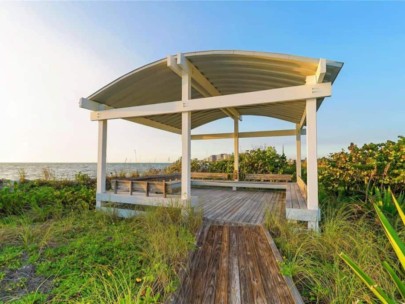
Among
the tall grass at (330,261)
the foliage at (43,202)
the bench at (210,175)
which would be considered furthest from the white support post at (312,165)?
the bench at (210,175)

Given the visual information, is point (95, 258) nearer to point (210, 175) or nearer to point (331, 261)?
point (331, 261)

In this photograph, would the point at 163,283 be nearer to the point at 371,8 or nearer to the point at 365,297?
the point at 365,297

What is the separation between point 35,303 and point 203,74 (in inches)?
190

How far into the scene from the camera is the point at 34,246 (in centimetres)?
315

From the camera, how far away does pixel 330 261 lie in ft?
8.51

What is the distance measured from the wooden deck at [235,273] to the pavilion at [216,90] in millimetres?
1015

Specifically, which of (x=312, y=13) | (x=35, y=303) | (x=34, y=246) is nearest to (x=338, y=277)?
(x=35, y=303)

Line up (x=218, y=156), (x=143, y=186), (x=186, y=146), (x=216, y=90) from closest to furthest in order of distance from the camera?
(x=186, y=146)
(x=143, y=186)
(x=216, y=90)
(x=218, y=156)

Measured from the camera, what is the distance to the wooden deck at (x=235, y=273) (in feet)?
6.70

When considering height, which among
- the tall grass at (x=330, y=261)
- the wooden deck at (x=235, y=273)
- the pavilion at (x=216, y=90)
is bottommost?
the wooden deck at (x=235, y=273)

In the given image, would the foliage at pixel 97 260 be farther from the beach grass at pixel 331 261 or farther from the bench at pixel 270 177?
the bench at pixel 270 177

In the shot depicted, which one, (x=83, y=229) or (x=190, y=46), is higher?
(x=190, y=46)

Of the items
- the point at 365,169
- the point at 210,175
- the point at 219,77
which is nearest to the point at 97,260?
the point at 219,77

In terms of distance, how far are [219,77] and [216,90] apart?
2.90ft
